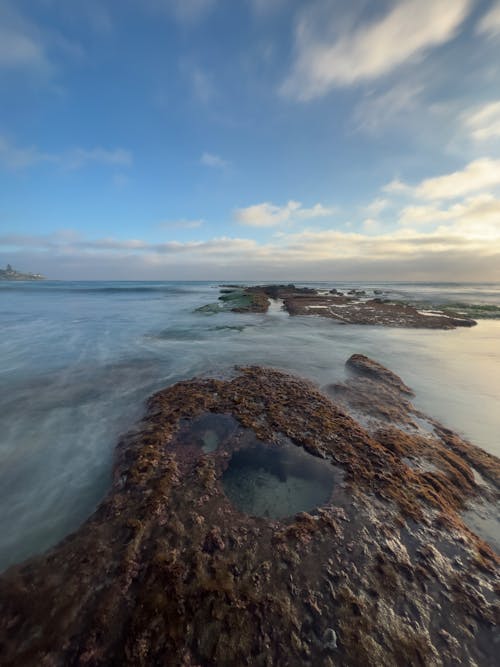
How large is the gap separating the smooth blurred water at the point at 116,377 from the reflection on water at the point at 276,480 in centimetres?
247

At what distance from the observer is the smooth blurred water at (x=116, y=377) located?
15.8 feet

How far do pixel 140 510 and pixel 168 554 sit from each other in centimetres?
90

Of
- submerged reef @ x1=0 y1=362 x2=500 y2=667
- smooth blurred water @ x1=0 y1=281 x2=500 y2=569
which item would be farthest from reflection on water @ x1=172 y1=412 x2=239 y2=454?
smooth blurred water @ x1=0 y1=281 x2=500 y2=569

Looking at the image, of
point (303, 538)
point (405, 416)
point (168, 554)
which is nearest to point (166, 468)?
point (168, 554)

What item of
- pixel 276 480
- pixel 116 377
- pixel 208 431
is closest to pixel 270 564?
pixel 276 480

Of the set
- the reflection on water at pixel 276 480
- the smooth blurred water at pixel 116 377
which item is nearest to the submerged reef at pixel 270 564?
the reflection on water at pixel 276 480

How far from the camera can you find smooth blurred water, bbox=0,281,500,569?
4.80 m

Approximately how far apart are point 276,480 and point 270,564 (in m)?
1.54

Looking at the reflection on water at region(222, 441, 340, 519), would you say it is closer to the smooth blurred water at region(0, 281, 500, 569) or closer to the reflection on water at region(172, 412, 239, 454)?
the reflection on water at region(172, 412, 239, 454)

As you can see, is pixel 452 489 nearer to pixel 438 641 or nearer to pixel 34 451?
pixel 438 641

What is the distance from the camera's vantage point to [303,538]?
11.9 ft

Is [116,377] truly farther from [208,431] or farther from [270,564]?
[270,564]

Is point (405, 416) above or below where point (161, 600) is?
below

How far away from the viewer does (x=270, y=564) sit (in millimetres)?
3307
